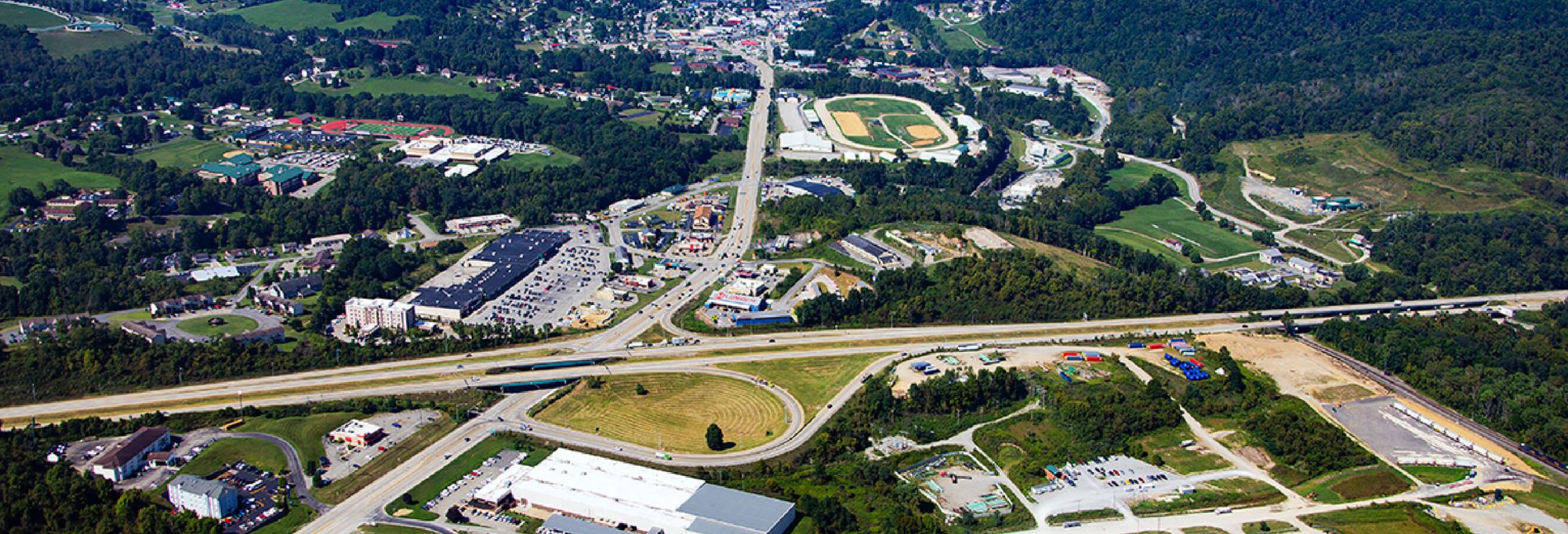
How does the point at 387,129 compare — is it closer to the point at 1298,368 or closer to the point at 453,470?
the point at 453,470

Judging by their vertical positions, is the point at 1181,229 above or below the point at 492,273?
above

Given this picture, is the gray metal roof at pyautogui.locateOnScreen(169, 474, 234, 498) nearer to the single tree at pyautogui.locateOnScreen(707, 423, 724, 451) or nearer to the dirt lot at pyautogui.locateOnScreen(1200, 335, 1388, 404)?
the single tree at pyautogui.locateOnScreen(707, 423, 724, 451)

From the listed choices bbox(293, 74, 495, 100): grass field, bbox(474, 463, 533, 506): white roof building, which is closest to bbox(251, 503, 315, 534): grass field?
bbox(474, 463, 533, 506): white roof building

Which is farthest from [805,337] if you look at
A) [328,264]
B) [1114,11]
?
[1114,11]

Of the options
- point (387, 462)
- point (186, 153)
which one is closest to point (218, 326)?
point (387, 462)

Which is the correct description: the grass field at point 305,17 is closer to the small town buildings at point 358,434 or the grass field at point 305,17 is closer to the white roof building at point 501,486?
the small town buildings at point 358,434

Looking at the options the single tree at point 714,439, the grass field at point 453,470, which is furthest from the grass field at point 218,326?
the single tree at point 714,439
